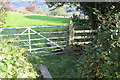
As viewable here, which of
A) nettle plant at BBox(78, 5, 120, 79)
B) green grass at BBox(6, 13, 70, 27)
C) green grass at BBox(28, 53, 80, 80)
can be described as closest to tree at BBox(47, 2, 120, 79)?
nettle plant at BBox(78, 5, 120, 79)

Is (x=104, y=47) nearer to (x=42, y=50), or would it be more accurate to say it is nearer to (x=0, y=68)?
(x=0, y=68)

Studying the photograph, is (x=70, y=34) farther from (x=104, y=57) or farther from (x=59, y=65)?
(x=104, y=57)

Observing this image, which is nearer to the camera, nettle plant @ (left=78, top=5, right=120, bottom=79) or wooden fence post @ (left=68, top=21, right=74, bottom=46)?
nettle plant @ (left=78, top=5, right=120, bottom=79)

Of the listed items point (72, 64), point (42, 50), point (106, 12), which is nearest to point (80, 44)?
point (72, 64)

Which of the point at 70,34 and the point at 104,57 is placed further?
the point at 70,34

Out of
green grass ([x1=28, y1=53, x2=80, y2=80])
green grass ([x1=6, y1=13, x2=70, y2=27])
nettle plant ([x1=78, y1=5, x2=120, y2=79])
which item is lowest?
green grass ([x1=28, y1=53, x2=80, y2=80])

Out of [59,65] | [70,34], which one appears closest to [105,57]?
[59,65]

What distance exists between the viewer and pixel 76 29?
582cm

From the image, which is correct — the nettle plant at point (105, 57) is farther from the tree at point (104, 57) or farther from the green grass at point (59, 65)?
the green grass at point (59, 65)

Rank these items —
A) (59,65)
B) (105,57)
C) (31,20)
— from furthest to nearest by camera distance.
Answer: (31,20) < (59,65) < (105,57)

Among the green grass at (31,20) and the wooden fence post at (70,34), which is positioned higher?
the green grass at (31,20)

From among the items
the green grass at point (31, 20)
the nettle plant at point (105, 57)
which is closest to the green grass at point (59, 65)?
the nettle plant at point (105, 57)

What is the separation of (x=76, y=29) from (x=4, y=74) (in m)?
4.78

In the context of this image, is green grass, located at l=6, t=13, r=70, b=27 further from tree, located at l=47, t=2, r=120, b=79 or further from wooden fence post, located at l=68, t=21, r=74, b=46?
tree, located at l=47, t=2, r=120, b=79
